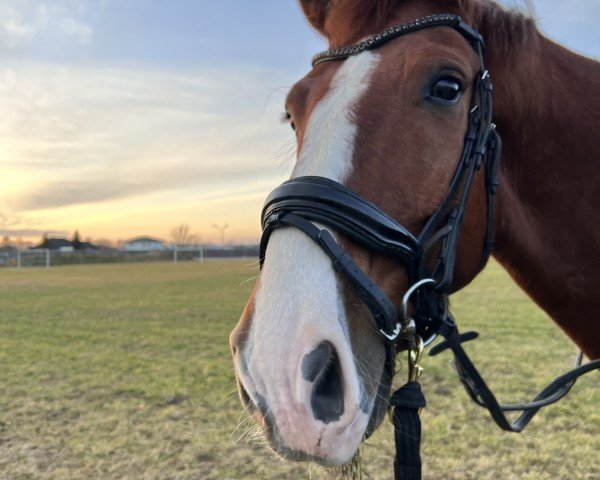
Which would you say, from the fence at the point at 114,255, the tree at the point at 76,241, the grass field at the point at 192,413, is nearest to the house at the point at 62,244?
the tree at the point at 76,241

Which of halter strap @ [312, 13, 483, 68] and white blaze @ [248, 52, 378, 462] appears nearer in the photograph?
white blaze @ [248, 52, 378, 462]

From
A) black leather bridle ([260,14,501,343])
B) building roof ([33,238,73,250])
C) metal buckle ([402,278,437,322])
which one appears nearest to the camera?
black leather bridle ([260,14,501,343])

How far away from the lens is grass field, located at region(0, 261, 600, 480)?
4094 millimetres

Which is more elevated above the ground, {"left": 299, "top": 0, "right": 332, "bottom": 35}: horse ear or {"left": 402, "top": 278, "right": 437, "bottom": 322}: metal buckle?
{"left": 299, "top": 0, "right": 332, "bottom": 35}: horse ear

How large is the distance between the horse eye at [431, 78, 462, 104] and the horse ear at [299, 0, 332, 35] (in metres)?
0.83

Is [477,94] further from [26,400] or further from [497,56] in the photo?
[26,400]

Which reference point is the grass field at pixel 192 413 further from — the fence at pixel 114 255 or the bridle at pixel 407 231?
the fence at pixel 114 255

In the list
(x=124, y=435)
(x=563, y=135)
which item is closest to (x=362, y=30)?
(x=563, y=135)

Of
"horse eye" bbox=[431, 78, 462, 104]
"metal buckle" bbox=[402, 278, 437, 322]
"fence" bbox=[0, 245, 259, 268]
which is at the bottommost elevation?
"fence" bbox=[0, 245, 259, 268]

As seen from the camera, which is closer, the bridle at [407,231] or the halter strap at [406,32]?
the bridle at [407,231]

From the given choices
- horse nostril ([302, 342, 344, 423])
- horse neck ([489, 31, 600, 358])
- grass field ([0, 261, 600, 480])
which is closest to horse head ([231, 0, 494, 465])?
horse nostril ([302, 342, 344, 423])

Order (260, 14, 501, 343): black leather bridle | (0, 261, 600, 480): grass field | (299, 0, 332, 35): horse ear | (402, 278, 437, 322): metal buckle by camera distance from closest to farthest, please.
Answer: (260, 14, 501, 343): black leather bridle
(402, 278, 437, 322): metal buckle
(299, 0, 332, 35): horse ear
(0, 261, 600, 480): grass field

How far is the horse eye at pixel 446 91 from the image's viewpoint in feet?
5.25

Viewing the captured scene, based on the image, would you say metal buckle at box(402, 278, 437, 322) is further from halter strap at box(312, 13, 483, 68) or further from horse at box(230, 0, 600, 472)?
halter strap at box(312, 13, 483, 68)
